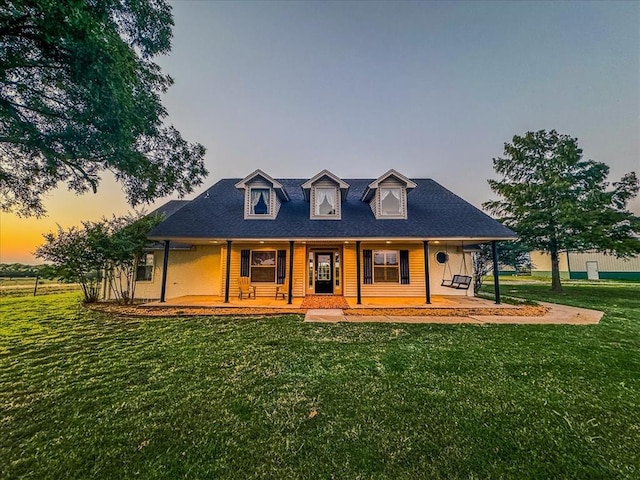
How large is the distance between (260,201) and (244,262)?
291 cm

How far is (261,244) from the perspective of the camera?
1180 cm

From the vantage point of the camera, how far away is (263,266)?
39.1ft

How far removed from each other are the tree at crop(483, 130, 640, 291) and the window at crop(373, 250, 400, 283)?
946cm

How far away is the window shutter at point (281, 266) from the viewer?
462 inches

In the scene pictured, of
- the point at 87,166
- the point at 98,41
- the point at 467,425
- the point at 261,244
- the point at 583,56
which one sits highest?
the point at 583,56

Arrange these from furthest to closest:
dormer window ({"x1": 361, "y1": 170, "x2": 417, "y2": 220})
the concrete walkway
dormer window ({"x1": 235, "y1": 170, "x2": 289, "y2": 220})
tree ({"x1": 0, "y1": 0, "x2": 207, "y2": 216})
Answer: dormer window ({"x1": 235, "y1": 170, "x2": 289, "y2": 220}), dormer window ({"x1": 361, "y1": 170, "x2": 417, "y2": 220}), the concrete walkway, tree ({"x1": 0, "y1": 0, "x2": 207, "y2": 216})

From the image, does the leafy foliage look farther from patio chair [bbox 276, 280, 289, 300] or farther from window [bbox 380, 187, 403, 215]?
window [bbox 380, 187, 403, 215]

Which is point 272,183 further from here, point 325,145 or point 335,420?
point 335,420

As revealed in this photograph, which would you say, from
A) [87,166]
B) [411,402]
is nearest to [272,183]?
[87,166]

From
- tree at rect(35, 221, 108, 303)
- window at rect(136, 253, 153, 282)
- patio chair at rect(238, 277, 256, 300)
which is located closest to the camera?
tree at rect(35, 221, 108, 303)

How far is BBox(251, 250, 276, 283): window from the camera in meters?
11.9

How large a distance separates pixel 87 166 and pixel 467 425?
42.1 ft

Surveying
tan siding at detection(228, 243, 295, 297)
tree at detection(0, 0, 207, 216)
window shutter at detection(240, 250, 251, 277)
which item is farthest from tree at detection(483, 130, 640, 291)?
tree at detection(0, 0, 207, 216)

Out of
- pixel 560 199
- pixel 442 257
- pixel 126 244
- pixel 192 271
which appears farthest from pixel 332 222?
pixel 560 199
